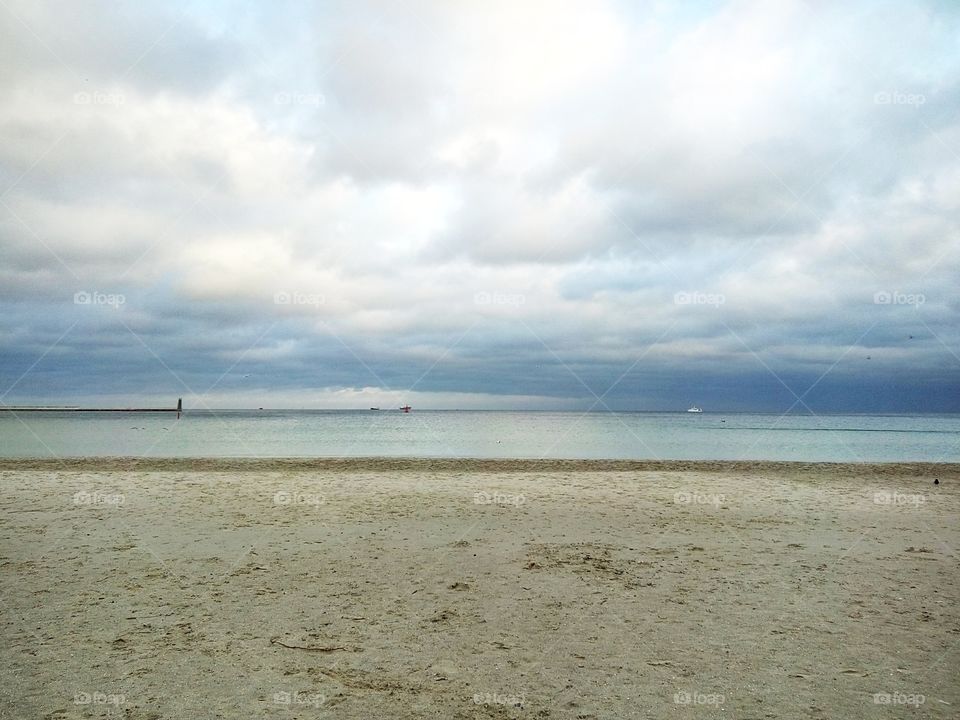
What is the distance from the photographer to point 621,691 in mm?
5746

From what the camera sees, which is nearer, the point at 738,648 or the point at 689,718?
the point at 689,718

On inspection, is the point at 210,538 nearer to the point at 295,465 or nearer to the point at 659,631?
the point at 659,631

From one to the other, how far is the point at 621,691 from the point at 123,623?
587 centimetres

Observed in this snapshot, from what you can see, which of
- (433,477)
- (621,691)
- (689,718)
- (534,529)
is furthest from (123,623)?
(433,477)
